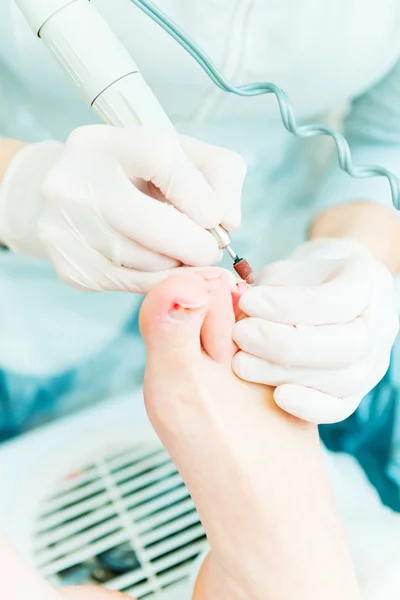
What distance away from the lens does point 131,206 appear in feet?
1.91

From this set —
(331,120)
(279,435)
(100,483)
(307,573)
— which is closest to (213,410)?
(279,435)

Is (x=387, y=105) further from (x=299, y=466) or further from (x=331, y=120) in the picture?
(x=299, y=466)

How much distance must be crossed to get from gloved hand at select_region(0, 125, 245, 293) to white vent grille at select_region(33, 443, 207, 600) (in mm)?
277

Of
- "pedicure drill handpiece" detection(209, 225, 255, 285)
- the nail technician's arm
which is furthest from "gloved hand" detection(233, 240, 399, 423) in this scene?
the nail technician's arm

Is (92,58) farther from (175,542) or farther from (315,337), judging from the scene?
(175,542)

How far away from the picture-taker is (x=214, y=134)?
2.86ft

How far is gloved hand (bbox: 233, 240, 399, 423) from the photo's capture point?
0.60 m

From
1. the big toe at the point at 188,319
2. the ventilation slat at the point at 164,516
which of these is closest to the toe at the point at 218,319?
the big toe at the point at 188,319

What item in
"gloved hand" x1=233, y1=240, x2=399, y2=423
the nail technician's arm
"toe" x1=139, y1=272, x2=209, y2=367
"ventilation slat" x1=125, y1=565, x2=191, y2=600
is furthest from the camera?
the nail technician's arm

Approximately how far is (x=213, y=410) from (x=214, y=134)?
46 cm

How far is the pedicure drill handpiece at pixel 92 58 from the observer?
21.5 inches

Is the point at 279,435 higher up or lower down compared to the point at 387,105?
lower down

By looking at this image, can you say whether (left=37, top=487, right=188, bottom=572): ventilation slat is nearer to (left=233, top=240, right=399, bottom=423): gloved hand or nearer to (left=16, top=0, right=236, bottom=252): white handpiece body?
(left=233, top=240, right=399, bottom=423): gloved hand

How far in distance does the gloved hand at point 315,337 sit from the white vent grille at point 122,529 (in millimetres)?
257
